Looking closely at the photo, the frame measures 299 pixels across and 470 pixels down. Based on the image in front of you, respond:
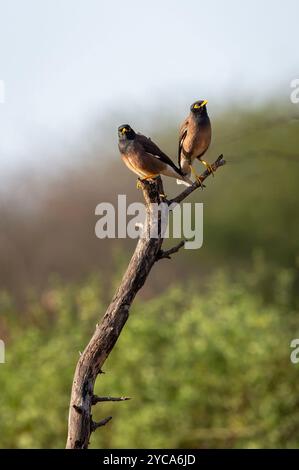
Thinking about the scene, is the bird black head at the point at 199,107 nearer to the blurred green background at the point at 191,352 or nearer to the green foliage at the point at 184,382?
the blurred green background at the point at 191,352

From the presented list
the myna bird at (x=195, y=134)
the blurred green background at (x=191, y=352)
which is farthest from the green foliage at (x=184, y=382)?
the myna bird at (x=195, y=134)

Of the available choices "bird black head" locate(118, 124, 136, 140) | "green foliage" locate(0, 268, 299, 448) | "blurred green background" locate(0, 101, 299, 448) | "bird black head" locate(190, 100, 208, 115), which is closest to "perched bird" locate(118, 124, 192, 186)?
"bird black head" locate(118, 124, 136, 140)

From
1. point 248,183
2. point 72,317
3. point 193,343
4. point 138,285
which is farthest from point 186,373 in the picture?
point 248,183

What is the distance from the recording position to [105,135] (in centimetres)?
1533

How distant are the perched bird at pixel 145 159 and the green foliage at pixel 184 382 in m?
3.73

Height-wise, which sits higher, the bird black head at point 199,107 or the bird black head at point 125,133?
the bird black head at point 199,107

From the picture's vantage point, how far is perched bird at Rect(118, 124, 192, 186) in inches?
197

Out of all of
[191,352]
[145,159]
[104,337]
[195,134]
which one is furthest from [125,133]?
[191,352]

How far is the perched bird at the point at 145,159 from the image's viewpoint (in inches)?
197

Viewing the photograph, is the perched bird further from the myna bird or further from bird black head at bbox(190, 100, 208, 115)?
bird black head at bbox(190, 100, 208, 115)

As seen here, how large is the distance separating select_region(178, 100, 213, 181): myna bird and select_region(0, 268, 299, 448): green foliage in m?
3.70

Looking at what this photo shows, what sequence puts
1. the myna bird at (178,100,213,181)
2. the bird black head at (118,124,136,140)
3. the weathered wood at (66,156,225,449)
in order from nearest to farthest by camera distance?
the weathered wood at (66,156,225,449), the myna bird at (178,100,213,181), the bird black head at (118,124,136,140)

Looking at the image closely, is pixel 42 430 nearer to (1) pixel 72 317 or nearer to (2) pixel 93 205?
(1) pixel 72 317

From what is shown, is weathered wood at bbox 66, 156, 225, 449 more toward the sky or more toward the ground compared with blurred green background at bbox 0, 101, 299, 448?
more toward the ground
